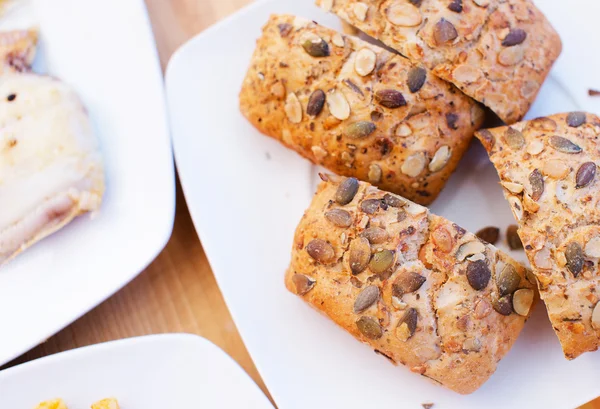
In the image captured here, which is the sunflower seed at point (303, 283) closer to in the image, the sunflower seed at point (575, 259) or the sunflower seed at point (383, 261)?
the sunflower seed at point (383, 261)

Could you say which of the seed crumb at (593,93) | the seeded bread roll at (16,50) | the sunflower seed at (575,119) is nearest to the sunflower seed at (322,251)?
the sunflower seed at (575,119)

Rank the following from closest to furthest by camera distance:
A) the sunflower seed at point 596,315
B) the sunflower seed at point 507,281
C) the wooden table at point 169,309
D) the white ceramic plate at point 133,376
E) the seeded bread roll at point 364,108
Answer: the sunflower seed at point 596,315, the sunflower seed at point 507,281, the seeded bread roll at point 364,108, the white ceramic plate at point 133,376, the wooden table at point 169,309

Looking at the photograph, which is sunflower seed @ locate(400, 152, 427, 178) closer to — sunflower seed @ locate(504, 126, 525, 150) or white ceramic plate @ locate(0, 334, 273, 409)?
sunflower seed @ locate(504, 126, 525, 150)

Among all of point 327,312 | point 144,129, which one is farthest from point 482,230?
point 144,129

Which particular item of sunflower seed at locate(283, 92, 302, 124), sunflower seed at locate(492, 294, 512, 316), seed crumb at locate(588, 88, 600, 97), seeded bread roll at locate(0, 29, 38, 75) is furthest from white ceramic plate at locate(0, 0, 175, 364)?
seed crumb at locate(588, 88, 600, 97)

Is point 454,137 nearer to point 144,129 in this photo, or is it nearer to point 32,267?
point 144,129

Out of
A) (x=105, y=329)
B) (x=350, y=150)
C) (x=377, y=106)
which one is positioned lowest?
(x=105, y=329)

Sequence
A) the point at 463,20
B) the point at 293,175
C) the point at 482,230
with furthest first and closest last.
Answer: the point at 293,175 < the point at 482,230 < the point at 463,20
